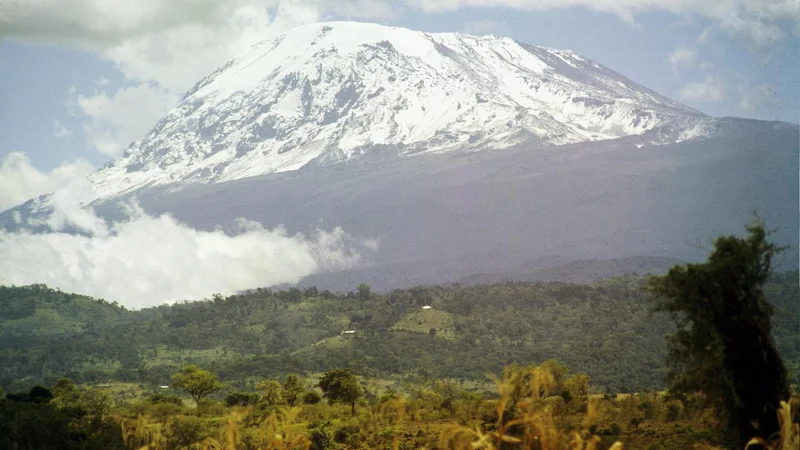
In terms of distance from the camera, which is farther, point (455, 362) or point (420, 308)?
point (420, 308)

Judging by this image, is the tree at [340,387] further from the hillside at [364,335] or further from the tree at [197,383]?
the hillside at [364,335]

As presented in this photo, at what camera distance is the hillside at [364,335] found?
9238 cm

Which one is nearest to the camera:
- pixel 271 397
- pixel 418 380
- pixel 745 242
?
pixel 745 242

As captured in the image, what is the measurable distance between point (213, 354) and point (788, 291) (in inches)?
3041

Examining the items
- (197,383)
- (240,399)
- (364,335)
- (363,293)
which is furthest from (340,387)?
(363,293)

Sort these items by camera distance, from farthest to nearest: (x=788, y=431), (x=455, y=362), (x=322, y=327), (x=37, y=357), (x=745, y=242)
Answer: (x=322, y=327) < (x=37, y=357) < (x=455, y=362) < (x=745, y=242) < (x=788, y=431)

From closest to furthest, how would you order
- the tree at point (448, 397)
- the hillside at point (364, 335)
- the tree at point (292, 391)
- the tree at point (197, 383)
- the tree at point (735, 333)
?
1. the tree at point (735, 333)
2. the tree at point (448, 397)
3. the tree at point (292, 391)
4. the tree at point (197, 383)
5. the hillside at point (364, 335)

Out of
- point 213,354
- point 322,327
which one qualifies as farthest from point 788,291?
point 213,354

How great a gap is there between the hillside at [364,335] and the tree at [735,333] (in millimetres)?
58086

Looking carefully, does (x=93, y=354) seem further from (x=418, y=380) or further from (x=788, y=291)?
(x=788, y=291)

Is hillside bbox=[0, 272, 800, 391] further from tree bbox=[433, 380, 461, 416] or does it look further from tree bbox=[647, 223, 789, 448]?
tree bbox=[647, 223, 789, 448]

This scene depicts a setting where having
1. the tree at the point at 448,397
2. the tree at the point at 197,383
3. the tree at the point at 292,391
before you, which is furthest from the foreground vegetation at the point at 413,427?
the tree at the point at 197,383

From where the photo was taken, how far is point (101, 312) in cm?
15012

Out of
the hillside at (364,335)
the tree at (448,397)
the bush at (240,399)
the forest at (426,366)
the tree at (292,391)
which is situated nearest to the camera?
the forest at (426,366)
